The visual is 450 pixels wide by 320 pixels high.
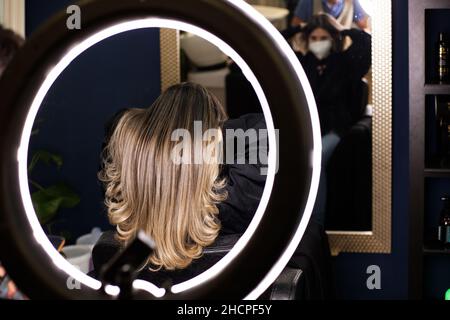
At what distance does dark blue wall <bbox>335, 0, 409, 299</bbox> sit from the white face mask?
0.28m

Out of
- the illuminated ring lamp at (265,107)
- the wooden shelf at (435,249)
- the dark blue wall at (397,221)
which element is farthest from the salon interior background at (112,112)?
the illuminated ring lamp at (265,107)

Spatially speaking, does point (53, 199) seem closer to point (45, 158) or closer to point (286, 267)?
point (45, 158)

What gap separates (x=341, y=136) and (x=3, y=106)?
7.45 feet

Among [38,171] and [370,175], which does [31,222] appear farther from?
[38,171]

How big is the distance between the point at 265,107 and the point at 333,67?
87.1 inches

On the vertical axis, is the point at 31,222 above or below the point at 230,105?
below

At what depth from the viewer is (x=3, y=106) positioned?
13.5 inches

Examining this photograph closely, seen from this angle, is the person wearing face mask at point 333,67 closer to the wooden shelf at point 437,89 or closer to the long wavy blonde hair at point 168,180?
the wooden shelf at point 437,89

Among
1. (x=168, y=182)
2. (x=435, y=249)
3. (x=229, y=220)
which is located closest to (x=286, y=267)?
(x=229, y=220)

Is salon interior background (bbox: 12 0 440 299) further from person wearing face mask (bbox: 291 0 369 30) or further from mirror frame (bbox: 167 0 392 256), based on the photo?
person wearing face mask (bbox: 291 0 369 30)

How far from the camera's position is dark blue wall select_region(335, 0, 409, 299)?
2471 millimetres
